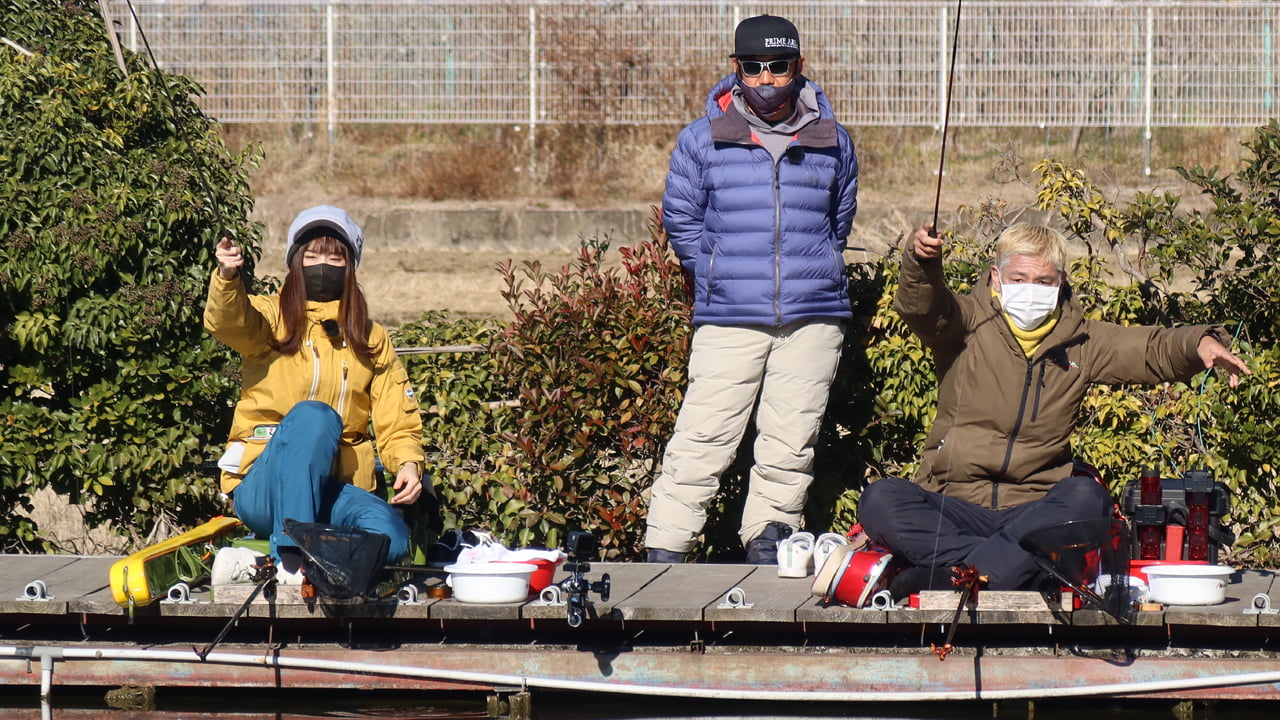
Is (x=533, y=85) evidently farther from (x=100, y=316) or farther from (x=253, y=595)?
(x=253, y=595)

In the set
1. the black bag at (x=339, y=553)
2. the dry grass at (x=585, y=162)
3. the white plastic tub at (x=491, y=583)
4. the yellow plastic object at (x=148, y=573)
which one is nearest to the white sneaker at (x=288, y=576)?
the black bag at (x=339, y=553)

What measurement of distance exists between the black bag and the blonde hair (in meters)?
2.29

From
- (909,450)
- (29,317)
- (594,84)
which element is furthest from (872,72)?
(29,317)

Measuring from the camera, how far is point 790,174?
6.49m

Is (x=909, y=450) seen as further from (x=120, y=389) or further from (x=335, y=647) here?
(x=120, y=389)

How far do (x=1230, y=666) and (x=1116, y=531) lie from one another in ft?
1.91

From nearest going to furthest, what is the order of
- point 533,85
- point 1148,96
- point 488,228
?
point 488,228 → point 1148,96 → point 533,85

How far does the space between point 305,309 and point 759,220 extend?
1718mm

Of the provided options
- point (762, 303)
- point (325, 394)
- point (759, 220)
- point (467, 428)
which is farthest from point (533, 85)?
point (325, 394)

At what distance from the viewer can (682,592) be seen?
5.88 meters

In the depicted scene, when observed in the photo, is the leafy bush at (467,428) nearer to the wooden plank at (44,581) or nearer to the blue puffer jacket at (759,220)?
the blue puffer jacket at (759,220)

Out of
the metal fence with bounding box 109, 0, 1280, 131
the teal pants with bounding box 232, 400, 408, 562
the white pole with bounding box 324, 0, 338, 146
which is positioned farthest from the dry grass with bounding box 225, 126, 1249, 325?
the teal pants with bounding box 232, 400, 408, 562

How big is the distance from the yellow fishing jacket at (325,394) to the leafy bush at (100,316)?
1.04 metres

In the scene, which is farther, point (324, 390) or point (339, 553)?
point (324, 390)
